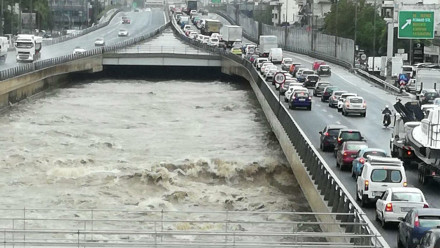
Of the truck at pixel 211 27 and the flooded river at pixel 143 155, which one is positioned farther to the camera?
the truck at pixel 211 27

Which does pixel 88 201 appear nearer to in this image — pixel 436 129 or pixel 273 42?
pixel 436 129

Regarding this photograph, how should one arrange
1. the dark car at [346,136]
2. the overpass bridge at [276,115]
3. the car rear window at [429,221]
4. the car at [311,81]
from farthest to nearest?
the car at [311,81], the dark car at [346,136], the overpass bridge at [276,115], the car rear window at [429,221]

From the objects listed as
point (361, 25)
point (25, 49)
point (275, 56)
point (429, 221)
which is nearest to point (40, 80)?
point (25, 49)

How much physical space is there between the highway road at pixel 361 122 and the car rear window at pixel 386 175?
0.76m

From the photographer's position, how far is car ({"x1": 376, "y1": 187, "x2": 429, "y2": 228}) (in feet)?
93.4

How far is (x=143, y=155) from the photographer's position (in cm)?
5634

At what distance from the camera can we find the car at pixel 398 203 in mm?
28453

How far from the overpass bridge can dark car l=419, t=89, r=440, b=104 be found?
8214 mm

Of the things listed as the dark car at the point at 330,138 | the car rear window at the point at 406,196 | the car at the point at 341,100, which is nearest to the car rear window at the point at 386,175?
the car rear window at the point at 406,196

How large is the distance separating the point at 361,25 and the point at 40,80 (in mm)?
53934

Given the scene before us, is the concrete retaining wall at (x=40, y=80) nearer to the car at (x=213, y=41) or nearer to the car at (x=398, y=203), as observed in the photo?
the car at (x=213, y=41)

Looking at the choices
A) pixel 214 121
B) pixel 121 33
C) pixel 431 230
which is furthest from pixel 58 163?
pixel 121 33

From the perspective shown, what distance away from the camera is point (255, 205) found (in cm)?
4169

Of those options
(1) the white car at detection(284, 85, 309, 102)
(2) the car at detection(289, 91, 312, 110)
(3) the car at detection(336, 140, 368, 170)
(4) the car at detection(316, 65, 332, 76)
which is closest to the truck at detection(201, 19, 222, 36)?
(4) the car at detection(316, 65, 332, 76)
